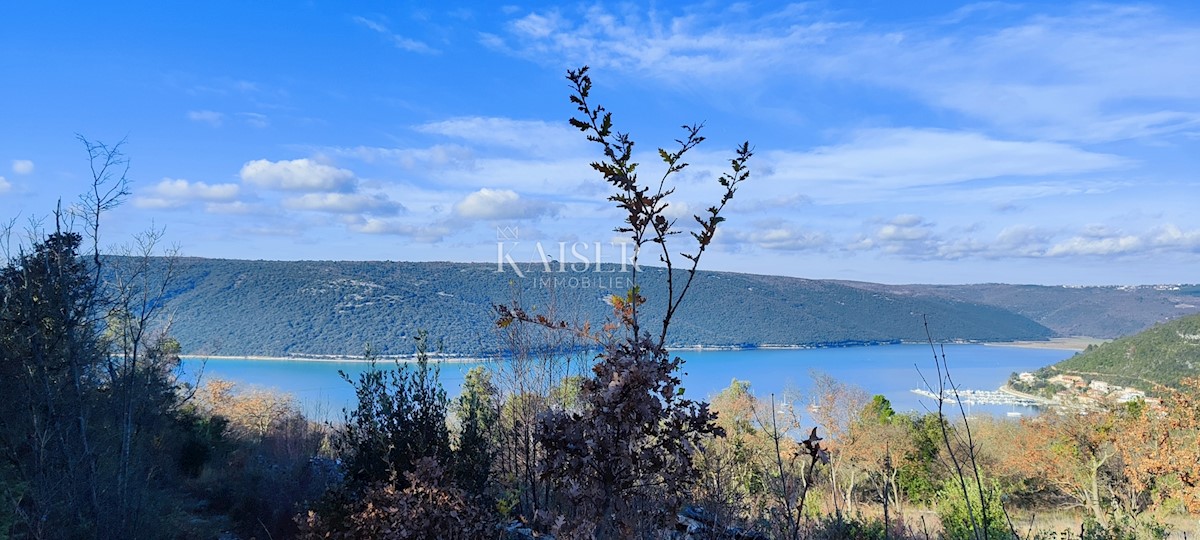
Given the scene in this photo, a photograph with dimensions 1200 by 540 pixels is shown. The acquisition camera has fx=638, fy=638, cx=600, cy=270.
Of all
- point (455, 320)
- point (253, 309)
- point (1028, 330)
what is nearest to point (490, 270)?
point (455, 320)

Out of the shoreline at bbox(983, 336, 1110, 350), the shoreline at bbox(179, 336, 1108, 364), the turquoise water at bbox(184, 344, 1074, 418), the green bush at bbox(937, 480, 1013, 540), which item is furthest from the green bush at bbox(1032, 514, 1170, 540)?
the shoreline at bbox(983, 336, 1110, 350)

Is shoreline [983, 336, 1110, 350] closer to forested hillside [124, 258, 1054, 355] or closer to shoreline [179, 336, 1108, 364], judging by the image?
shoreline [179, 336, 1108, 364]

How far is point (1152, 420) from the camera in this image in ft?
52.6

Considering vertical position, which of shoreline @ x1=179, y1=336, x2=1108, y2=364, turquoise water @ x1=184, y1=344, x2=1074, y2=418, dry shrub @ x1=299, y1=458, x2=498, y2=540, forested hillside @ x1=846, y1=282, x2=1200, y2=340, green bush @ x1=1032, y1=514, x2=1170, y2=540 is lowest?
turquoise water @ x1=184, y1=344, x2=1074, y2=418

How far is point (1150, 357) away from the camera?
3597 cm

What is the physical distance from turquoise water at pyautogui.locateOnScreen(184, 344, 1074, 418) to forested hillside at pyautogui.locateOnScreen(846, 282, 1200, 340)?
865 centimetres

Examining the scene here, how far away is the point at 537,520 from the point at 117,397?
25.6ft

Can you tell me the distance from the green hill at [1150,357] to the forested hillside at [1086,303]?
92.8 feet

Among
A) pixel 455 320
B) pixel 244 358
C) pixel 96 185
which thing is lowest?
pixel 244 358

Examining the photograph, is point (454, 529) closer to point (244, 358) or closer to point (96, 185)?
point (96, 185)

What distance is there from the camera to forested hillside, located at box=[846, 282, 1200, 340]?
6794 cm

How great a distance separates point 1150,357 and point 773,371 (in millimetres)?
21954

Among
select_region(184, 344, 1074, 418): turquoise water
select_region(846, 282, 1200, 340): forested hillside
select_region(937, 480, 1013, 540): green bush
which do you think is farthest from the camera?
select_region(846, 282, 1200, 340): forested hillside

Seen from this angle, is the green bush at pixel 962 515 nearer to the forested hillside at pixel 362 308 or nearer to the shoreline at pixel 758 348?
the shoreline at pixel 758 348
